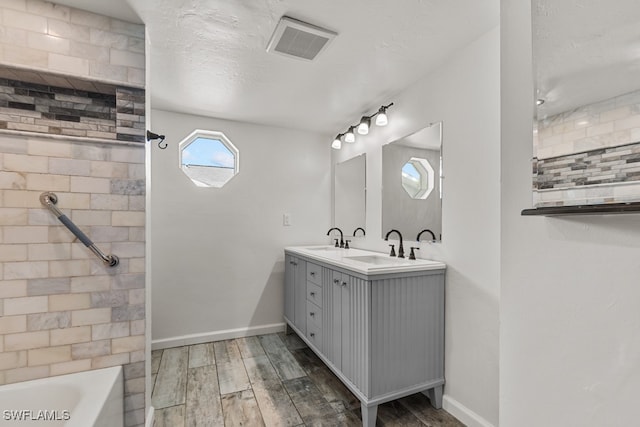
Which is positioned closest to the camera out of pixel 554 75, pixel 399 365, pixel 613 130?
pixel 613 130

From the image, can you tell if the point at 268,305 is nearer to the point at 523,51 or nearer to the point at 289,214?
the point at 289,214

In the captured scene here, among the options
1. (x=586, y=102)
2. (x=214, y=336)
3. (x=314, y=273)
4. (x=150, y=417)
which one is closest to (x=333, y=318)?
(x=314, y=273)

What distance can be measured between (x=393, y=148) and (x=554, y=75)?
1.62 metres

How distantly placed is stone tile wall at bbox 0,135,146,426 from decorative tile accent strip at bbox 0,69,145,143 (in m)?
0.14

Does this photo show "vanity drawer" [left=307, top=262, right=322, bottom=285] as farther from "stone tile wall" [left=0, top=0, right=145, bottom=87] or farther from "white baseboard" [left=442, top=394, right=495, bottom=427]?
"stone tile wall" [left=0, top=0, right=145, bottom=87]

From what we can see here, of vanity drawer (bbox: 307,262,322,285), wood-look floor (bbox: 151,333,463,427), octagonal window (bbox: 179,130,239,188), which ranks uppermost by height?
octagonal window (bbox: 179,130,239,188)

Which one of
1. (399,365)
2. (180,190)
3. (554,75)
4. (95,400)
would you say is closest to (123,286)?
(95,400)

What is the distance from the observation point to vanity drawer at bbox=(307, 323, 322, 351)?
221 centimetres

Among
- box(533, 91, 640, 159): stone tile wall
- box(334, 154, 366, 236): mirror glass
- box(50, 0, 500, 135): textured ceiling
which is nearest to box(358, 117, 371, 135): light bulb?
box(50, 0, 500, 135): textured ceiling

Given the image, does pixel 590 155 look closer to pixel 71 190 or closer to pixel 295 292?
pixel 71 190

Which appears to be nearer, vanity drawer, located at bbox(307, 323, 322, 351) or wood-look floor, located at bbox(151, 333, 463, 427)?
wood-look floor, located at bbox(151, 333, 463, 427)

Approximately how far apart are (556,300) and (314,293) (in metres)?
1.74

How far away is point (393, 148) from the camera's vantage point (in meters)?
2.38

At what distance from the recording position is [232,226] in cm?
296
